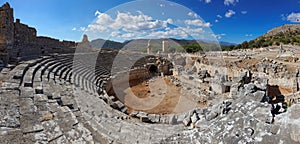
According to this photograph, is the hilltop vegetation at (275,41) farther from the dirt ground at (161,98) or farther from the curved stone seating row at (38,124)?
the curved stone seating row at (38,124)

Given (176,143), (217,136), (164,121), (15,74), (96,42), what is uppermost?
(96,42)

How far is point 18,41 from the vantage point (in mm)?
13844

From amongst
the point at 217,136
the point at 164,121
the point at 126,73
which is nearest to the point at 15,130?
the point at 217,136

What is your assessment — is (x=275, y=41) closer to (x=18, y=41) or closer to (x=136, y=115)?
(x=136, y=115)

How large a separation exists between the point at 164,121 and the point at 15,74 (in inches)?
223

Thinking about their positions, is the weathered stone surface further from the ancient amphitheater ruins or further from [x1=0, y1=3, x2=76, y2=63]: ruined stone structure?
[x1=0, y1=3, x2=76, y2=63]: ruined stone structure

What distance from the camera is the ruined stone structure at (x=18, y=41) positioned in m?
8.20

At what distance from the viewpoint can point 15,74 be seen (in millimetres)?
6000

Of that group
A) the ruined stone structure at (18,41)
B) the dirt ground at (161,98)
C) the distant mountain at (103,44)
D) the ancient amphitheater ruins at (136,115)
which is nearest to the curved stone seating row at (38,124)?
the ancient amphitheater ruins at (136,115)

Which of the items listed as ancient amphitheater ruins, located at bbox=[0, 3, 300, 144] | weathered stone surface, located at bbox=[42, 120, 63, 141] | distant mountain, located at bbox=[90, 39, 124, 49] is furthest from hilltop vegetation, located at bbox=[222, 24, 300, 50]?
weathered stone surface, located at bbox=[42, 120, 63, 141]

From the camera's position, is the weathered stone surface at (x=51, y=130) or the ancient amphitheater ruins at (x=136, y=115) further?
the weathered stone surface at (x=51, y=130)

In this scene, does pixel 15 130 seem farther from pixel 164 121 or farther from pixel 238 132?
pixel 164 121

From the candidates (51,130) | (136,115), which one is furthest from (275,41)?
(51,130)

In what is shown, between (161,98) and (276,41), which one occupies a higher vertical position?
(276,41)
